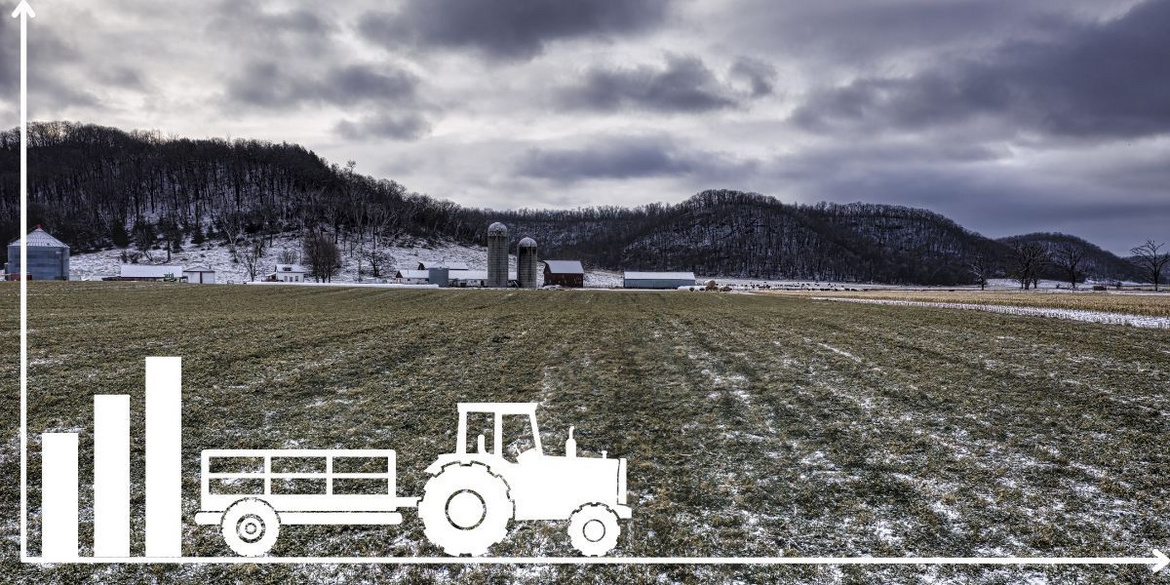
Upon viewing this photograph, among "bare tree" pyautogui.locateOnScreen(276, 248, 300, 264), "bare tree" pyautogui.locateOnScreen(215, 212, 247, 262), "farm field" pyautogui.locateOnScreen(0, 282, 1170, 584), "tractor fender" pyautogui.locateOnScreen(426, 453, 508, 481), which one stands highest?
"bare tree" pyautogui.locateOnScreen(215, 212, 247, 262)

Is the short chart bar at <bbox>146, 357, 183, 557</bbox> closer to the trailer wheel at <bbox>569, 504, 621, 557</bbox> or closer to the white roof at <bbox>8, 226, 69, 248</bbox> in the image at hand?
the trailer wheel at <bbox>569, 504, 621, 557</bbox>

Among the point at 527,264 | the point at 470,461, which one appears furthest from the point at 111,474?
the point at 527,264

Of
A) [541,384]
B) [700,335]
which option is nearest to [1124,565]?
[541,384]

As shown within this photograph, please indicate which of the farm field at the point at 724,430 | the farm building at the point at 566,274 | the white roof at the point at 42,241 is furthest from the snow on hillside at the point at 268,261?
the farm field at the point at 724,430

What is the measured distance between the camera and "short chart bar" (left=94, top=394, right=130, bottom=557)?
5.07 meters

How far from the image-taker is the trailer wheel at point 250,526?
5.50 m

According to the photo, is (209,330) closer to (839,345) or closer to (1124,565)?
(839,345)

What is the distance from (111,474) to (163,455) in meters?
0.46

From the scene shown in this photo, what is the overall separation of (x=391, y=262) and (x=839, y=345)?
481ft

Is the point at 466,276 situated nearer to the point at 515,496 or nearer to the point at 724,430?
the point at 724,430

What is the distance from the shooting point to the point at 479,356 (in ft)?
57.1

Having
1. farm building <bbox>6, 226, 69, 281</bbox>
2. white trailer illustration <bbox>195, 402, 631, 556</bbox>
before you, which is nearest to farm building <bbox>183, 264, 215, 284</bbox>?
farm building <bbox>6, 226, 69, 281</bbox>

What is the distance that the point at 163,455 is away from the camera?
5379 mm

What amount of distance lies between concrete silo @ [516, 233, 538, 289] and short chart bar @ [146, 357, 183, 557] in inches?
3629
